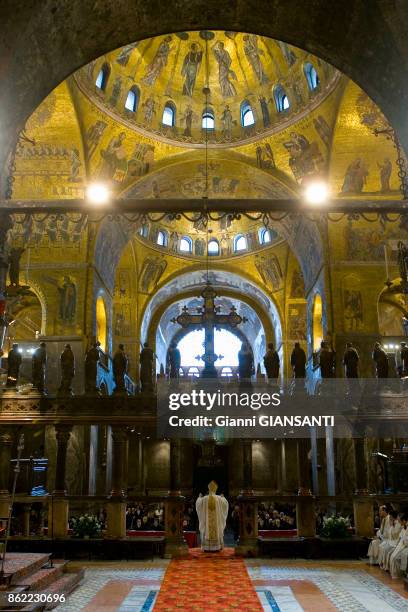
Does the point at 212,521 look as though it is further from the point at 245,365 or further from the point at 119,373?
the point at 119,373

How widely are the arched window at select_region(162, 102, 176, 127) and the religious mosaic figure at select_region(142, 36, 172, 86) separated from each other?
4.55 feet

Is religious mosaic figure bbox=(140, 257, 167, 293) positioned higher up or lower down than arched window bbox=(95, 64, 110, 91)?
lower down

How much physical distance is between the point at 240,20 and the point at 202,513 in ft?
35.7

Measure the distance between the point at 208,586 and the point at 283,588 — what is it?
1.27 m

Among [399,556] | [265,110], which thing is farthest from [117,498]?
[265,110]

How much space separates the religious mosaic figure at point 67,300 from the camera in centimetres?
2272

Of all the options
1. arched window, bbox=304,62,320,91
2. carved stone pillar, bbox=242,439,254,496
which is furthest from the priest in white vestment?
arched window, bbox=304,62,320,91

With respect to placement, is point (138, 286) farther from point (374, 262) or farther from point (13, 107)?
point (13, 107)

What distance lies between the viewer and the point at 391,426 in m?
16.0

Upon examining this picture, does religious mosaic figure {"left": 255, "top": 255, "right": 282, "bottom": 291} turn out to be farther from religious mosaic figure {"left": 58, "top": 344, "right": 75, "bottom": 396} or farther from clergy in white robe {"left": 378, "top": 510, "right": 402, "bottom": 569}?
clergy in white robe {"left": 378, "top": 510, "right": 402, "bottom": 569}

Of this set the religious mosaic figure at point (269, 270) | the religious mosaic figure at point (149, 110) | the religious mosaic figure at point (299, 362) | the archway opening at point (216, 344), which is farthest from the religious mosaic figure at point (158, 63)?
the archway opening at point (216, 344)

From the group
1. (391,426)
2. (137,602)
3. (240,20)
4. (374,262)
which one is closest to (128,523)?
(391,426)

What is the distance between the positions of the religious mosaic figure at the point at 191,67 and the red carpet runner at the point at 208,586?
1885 cm

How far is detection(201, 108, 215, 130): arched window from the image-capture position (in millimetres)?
25422
